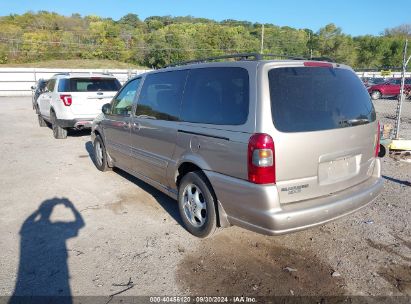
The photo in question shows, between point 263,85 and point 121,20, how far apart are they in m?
88.3

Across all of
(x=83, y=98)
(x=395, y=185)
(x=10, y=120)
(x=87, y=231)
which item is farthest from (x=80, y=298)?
(x=10, y=120)

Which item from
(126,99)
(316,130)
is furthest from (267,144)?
(126,99)

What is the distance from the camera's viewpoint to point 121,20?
83250 millimetres

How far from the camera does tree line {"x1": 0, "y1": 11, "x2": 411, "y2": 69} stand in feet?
195

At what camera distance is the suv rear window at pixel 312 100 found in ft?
10.0

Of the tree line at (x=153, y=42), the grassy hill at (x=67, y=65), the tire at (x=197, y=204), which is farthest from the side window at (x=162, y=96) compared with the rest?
the tree line at (x=153, y=42)

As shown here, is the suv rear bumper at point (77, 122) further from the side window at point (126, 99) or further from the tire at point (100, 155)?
the side window at point (126, 99)

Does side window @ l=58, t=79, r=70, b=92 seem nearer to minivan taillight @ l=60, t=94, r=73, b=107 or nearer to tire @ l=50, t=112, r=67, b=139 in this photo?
minivan taillight @ l=60, t=94, r=73, b=107

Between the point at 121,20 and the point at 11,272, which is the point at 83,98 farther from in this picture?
the point at 121,20

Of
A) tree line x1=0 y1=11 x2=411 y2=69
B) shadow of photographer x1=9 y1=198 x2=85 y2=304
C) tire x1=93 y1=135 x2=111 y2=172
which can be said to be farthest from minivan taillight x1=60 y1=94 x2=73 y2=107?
tree line x1=0 y1=11 x2=411 y2=69

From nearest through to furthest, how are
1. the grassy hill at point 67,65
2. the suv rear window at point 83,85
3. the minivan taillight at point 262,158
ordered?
the minivan taillight at point 262,158, the suv rear window at point 83,85, the grassy hill at point 67,65

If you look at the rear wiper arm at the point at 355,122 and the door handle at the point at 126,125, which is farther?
the door handle at the point at 126,125

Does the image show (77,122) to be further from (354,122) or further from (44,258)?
(354,122)

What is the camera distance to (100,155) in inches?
264
